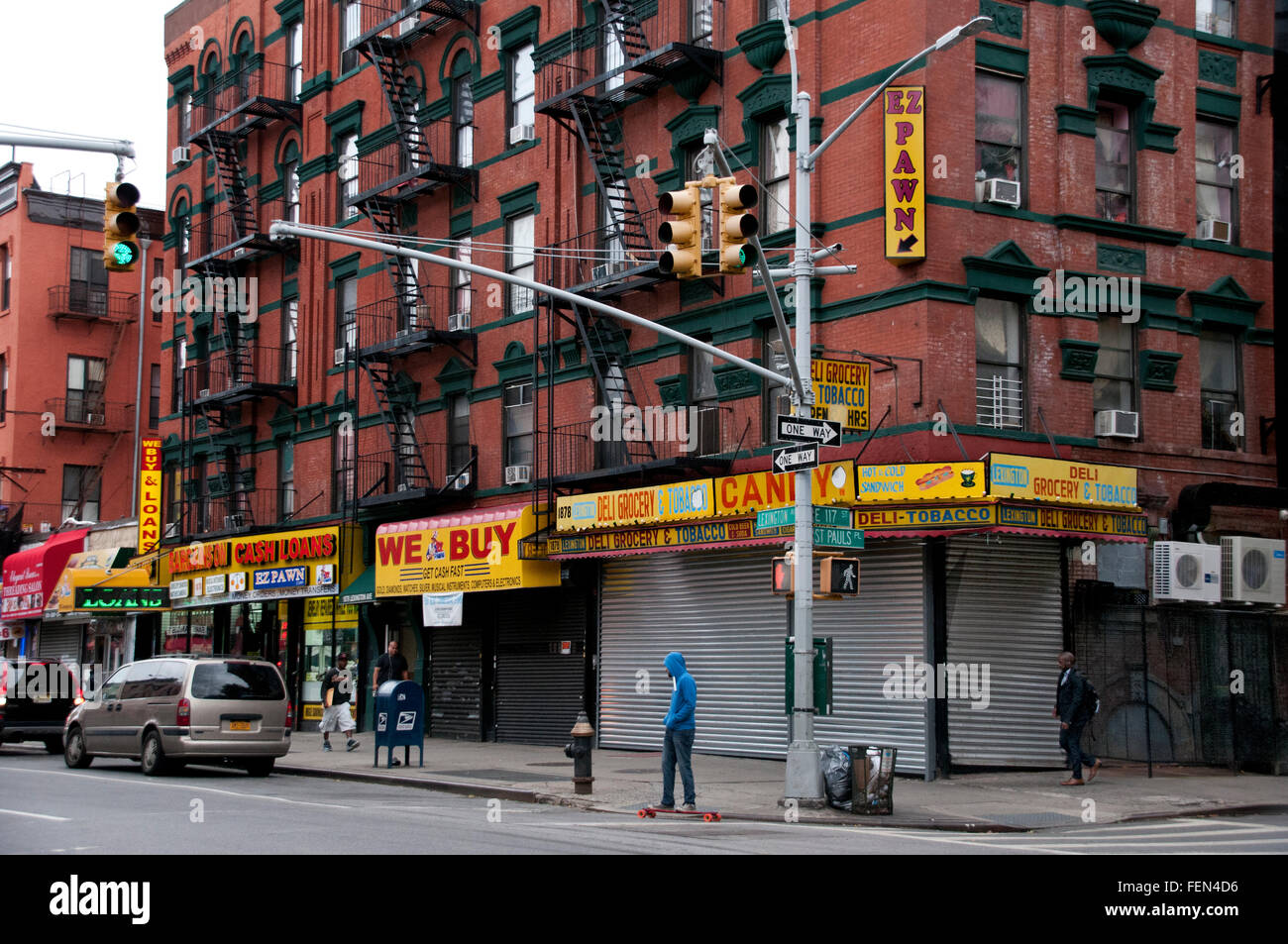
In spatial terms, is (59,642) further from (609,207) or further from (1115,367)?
(1115,367)

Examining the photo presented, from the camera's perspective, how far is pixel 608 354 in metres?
27.1

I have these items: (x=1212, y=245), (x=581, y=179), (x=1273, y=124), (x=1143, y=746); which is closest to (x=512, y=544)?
(x=581, y=179)

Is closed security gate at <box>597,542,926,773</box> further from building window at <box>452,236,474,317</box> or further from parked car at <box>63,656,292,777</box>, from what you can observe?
building window at <box>452,236,474,317</box>

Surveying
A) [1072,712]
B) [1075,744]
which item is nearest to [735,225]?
[1072,712]

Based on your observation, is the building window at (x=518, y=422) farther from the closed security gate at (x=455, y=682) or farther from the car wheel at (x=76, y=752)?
the car wheel at (x=76, y=752)

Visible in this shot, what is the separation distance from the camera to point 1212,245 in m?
24.6

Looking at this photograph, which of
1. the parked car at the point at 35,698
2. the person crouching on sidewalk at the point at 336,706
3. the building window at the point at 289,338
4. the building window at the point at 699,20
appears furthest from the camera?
the building window at the point at 289,338

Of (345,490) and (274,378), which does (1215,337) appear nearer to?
(345,490)

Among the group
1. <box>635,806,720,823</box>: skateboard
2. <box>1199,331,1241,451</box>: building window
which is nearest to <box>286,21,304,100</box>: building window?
<box>1199,331,1241,451</box>: building window

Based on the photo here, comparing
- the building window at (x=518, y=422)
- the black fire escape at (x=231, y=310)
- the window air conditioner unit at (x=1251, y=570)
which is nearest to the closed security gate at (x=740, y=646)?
the building window at (x=518, y=422)

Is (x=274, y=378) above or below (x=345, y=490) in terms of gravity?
above

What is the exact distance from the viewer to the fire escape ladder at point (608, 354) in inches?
1052

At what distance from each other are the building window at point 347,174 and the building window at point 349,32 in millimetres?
1720

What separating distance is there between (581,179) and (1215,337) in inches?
456
